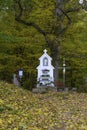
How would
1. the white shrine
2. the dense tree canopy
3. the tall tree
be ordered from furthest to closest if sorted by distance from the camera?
1. the dense tree canopy
2. the tall tree
3. the white shrine

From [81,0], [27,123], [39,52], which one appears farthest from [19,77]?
[27,123]

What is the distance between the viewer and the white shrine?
26.0m

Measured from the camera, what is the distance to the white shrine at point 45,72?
85.4 ft

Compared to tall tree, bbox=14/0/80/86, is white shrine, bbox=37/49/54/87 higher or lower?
lower

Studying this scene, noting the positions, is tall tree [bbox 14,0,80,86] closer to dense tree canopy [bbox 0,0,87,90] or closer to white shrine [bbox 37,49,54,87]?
dense tree canopy [bbox 0,0,87,90]

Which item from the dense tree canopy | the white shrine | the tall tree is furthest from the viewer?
the dense tree canopy

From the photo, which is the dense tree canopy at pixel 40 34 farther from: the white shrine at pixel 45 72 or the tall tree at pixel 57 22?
the white shrine at pixel 45 72

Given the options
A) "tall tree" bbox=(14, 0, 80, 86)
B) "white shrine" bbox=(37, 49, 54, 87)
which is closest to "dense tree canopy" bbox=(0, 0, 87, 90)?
"tall tree" bbox=(14, 0, 80, 86)

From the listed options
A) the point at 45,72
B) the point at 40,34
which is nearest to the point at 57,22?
the point at 40,34

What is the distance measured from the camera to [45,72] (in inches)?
1052

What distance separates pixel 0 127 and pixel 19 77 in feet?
78.7

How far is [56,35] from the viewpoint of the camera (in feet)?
93.2

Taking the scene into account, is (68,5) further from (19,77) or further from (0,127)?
(0,127)

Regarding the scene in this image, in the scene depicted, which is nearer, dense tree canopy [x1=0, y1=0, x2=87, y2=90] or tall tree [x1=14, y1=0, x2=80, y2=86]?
tall tree [x1=14, y1=0, x2=80, y2=86]
